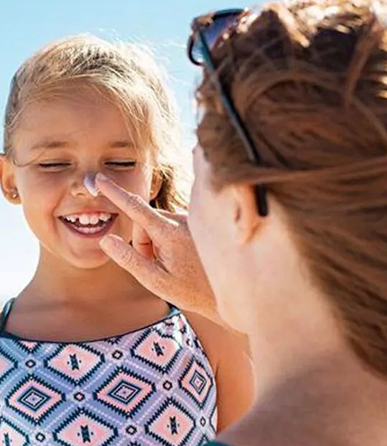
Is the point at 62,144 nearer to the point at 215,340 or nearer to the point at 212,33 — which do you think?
the point at 215,340

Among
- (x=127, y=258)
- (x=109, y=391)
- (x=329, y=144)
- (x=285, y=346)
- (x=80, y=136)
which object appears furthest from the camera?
(x=80, y=136)

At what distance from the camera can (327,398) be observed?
4.69ft

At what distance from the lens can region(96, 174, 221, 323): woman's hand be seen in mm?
2662

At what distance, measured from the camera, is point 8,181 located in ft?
11.3

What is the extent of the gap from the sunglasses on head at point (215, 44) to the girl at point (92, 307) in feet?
4.81

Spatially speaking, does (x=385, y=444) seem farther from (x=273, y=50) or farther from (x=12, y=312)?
(x=12, y=312)

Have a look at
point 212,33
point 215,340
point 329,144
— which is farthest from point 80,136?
point 329,144

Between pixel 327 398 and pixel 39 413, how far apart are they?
1689mm

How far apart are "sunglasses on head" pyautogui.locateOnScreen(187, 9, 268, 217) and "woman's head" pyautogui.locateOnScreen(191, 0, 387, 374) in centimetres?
1

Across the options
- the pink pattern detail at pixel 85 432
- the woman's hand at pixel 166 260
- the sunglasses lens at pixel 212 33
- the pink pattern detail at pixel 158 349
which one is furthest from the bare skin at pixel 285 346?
the pink pattern detail at pixel 158 349

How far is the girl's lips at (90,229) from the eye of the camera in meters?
3.16

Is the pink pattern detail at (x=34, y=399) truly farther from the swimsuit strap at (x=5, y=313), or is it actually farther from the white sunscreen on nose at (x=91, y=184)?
the white sunscreen on nose at (x=91, y=184)

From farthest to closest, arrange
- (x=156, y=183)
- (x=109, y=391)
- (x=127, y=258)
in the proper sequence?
1. (x=156, y=183)
2. (x=109, y=391)
3. (x=127, y=258)

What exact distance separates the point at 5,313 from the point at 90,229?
1.44 ft
